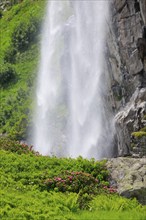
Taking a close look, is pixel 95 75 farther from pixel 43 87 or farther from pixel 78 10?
pixel 43 87

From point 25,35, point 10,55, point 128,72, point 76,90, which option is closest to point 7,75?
point 10,55

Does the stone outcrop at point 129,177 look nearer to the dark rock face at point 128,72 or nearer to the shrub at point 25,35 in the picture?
the dark rock face at point 128,72

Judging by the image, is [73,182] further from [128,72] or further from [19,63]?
[19,63]

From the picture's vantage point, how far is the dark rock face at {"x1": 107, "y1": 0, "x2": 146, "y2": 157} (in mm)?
24547

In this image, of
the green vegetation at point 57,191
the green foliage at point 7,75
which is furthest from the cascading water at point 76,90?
the green vegetation at point 57,191

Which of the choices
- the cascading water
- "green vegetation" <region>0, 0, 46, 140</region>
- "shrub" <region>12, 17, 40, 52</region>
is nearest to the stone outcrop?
the cascading water

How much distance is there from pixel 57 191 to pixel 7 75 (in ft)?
115

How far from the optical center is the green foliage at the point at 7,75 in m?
49.0

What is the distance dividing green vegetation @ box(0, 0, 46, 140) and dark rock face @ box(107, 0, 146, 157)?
13.9m

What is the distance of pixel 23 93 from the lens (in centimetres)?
4441

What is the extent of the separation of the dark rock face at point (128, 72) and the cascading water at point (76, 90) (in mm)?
2689

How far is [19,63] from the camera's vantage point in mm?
51469

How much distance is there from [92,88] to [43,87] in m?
9.90

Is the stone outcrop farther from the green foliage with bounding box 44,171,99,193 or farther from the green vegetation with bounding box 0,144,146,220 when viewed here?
the green foliage with bounding box 44,171,99,193
